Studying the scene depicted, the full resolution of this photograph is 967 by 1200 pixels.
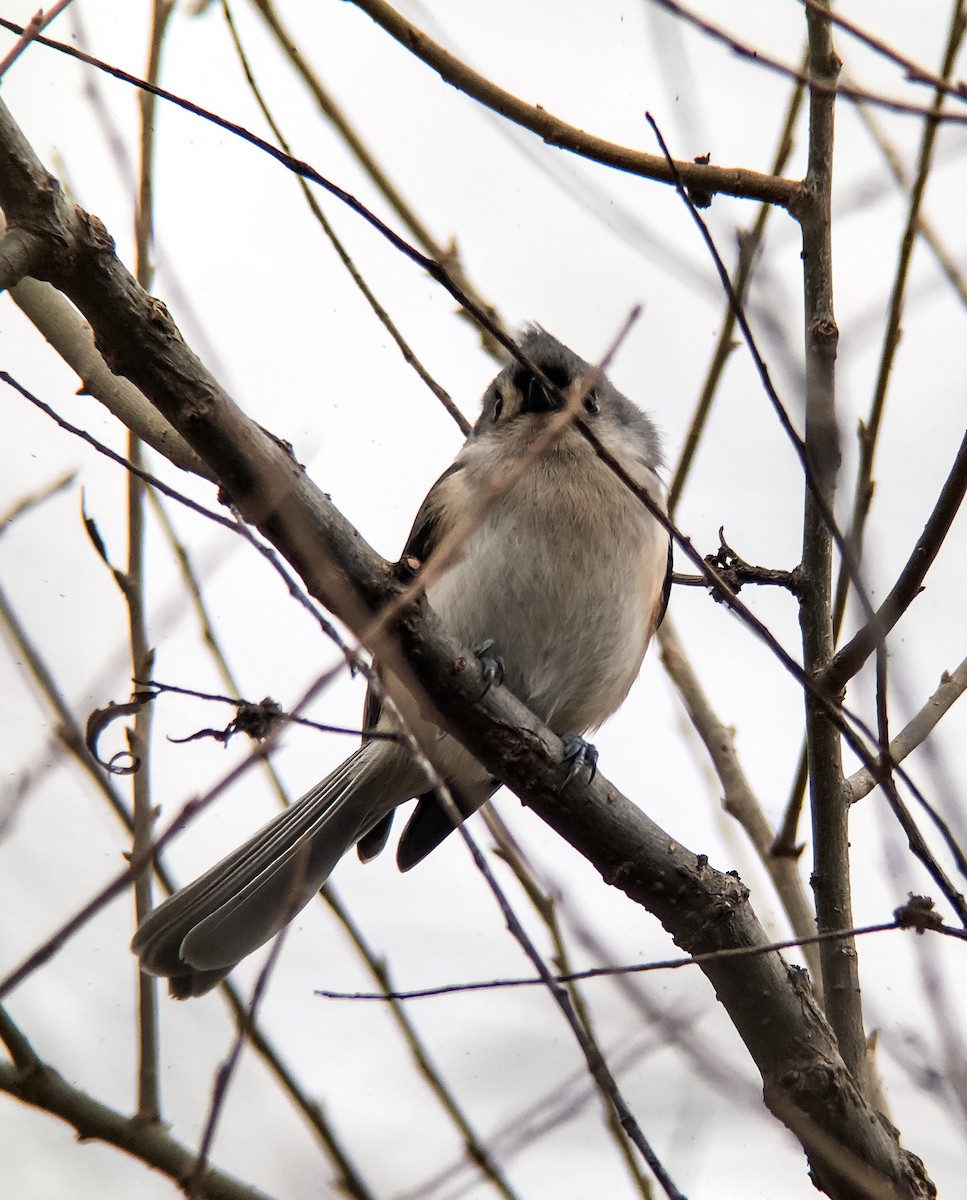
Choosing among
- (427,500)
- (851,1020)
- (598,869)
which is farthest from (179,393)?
(427,500)

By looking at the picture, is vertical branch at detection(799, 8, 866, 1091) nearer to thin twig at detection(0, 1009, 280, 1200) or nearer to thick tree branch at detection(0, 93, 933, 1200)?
thick tree branch at detection(0, 93, 933, 1200)

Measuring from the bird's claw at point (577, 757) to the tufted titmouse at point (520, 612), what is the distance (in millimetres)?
393

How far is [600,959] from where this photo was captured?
110 inches

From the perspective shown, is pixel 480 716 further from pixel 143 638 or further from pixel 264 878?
pixel 264 878

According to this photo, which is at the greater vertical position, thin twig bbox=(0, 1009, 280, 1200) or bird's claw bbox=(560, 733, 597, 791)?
bird's claw bbox=(560, 733, 597, 791)

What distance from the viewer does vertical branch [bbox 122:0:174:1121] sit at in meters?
2.55

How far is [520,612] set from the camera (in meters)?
3.80

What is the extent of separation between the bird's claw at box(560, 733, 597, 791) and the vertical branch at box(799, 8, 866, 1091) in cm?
47

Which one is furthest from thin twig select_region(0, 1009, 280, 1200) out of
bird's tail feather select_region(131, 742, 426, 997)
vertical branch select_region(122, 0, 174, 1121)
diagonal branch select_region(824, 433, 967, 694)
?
diagonal branch select_region(824, 433, 967, 694)

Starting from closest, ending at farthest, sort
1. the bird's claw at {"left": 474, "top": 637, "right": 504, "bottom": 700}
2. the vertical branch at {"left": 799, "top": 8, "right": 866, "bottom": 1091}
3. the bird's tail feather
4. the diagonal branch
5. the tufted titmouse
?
the diagonal branch → the vertical branch at {"left": 799, "top": 8, "right": 866, "bottom": 1091} → the bird's tail feather → the bird's claw at {"left": 474, "top": 637, "right": 504, "bottom": 700} → the tufted titmouse

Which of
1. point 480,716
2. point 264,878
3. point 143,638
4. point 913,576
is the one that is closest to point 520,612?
point 264,878

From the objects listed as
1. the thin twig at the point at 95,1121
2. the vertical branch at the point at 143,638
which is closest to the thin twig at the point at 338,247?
the vertical branch at the point at 143,638

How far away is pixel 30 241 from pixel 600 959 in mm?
1781

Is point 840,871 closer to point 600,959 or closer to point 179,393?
point 600,959
